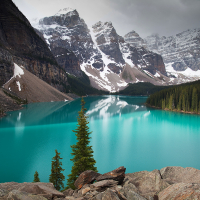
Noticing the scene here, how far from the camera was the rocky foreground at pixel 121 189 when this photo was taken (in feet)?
17.0

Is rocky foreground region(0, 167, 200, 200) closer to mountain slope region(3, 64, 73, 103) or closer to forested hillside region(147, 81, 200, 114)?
forested hillside region(147, 81, 200, 114)

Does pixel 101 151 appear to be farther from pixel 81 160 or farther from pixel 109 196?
pixel 109 196

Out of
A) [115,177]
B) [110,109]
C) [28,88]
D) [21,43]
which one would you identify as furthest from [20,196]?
[21,43]

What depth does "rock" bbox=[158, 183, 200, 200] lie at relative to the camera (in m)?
4.96

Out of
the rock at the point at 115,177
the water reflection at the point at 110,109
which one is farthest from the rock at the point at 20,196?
the water reflection at the point at 110,109

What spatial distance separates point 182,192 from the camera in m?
5.17

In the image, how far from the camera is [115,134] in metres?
25.8

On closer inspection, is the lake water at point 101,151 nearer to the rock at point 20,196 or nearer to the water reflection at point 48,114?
the water reflection at point 48,114

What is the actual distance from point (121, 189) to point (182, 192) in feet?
6.61

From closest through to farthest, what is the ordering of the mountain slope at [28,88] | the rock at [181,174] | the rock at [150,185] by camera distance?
the rock at [150,185] → the rock at [181,174] → the mountain slope at [28,88]

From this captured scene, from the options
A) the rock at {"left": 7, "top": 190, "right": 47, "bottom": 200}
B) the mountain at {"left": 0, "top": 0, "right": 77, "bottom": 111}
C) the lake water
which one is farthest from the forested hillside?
the rock at {"left": 7, "top": 190, "right": 47, "bottom": 200}

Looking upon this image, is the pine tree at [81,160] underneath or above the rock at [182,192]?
underneath

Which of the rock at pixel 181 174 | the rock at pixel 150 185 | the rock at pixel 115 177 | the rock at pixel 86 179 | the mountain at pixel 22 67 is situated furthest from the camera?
the mountain at pixel 22 67

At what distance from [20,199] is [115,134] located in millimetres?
21548
